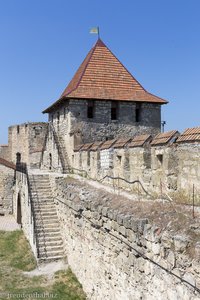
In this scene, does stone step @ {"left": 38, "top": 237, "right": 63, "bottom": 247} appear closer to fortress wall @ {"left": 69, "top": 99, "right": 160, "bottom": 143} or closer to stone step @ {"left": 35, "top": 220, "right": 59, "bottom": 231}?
stone step @ {"left": 35, "top": 220, "right": 59, "bottom": 231}

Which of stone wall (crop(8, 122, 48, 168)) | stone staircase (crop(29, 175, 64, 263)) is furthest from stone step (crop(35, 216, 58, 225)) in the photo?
stone wall (crop(8, 122, 48, 168))

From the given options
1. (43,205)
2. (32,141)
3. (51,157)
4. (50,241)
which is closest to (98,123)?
(51,157)

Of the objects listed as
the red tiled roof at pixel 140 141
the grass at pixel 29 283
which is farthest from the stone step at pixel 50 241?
the red tiled roof at pixel 140 141

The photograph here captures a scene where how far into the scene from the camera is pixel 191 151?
6422mm

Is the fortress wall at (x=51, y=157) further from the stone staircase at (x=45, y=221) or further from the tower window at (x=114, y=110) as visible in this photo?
the tower window at (x=114, y=110)

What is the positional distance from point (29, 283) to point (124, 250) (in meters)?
4.66

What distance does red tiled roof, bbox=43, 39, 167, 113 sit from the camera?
16.8m

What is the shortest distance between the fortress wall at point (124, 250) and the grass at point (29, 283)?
0.34 meters

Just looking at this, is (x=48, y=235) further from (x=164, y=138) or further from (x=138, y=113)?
(x=138, y=113)

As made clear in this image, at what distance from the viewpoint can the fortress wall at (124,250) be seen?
4691 millimetres

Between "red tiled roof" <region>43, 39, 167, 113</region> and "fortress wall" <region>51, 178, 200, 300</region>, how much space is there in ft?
22.1

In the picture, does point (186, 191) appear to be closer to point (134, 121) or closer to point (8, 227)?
point (134, 121)

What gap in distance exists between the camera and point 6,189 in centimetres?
2172

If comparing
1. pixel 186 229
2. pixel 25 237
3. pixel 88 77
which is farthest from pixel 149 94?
pixel 186 229
